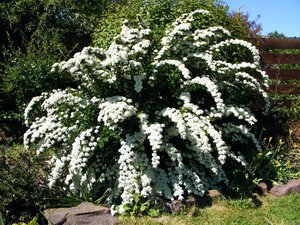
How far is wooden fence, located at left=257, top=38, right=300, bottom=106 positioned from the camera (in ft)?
23.5

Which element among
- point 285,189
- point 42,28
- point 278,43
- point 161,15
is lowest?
point 285,189

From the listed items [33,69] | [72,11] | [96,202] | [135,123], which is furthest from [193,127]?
[72,11]

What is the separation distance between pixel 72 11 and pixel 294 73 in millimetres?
4753

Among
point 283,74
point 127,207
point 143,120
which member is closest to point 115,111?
point 143,120

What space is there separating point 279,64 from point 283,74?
0.23 m

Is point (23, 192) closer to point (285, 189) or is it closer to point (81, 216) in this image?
point (81, 216)

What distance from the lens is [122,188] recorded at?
169 inches

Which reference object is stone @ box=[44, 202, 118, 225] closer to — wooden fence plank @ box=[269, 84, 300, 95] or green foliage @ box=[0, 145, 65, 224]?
green foliage @ box=[0, 145, 65, 224]

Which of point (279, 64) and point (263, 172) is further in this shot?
point (279, 64)

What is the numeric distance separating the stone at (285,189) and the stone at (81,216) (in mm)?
2007

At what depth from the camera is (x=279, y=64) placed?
289 inches

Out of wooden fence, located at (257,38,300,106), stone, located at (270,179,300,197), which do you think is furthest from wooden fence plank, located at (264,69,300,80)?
stone, located at (270,179,300,197)

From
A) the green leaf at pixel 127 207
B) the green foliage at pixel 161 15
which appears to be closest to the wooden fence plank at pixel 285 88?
the green foliage at pixel 161 15

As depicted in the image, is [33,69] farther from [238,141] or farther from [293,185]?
[293,185]
